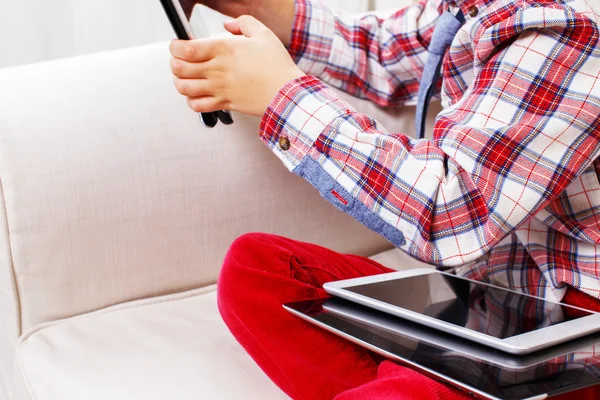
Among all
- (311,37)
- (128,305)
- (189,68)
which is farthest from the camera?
(311,37)

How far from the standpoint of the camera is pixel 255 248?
83 centimetres

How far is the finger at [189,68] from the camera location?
83 centimetres

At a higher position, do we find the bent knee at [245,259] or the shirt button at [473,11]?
the shirt button at [473,11]

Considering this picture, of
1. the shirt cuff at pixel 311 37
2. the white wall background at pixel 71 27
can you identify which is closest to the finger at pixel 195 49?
the shirt cuff at pixel 311 37

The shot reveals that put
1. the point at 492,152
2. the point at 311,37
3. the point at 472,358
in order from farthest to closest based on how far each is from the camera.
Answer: the point at 311,37 < the point at 492,152 < the point at 472,358

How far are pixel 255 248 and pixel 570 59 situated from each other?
37 centimetres

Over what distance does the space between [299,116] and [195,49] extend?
0.44 ft

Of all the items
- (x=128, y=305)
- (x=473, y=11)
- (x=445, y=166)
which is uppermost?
(x=473, y=11)

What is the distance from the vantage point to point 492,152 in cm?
73

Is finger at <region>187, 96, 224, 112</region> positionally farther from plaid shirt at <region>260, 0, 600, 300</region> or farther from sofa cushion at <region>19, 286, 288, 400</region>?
sofa cushion at <region>19, 286, 288, 400</region>

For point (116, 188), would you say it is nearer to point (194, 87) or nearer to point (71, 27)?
point (194, 87)

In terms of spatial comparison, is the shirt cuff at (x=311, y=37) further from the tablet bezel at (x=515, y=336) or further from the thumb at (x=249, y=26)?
the tablet bezel at (x=515, y=336)

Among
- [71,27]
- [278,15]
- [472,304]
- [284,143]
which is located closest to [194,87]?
[284,143]

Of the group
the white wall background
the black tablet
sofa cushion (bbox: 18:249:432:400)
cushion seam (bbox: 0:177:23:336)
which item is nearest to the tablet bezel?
the black tablet
